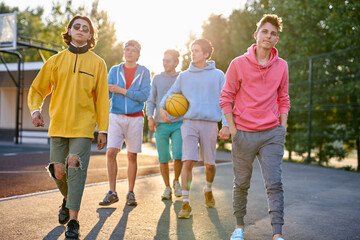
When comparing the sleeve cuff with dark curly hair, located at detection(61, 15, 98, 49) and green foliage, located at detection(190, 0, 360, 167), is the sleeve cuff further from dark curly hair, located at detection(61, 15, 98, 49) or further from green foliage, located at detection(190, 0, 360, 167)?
green foliage, located at detection(190, 0, 360, 167)

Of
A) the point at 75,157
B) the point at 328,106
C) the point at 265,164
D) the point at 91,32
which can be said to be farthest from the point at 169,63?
the point at 328,106

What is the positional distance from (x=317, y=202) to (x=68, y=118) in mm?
3881

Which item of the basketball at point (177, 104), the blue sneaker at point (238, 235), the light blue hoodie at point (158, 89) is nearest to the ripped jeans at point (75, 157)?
the blue sneaker at point (238, 235)

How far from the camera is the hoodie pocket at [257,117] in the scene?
353cm

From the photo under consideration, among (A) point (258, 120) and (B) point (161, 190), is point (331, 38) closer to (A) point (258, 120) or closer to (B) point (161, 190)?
(B) point (161, 190)

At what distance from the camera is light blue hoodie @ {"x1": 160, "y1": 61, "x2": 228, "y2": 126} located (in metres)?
4.99

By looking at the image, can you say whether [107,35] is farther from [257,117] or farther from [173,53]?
[257,117]

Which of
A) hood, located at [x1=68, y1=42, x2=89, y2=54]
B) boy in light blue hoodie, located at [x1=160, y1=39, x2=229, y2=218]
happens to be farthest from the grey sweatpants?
hood, located at [x1=68, y1=42, x2=89, y2=54]

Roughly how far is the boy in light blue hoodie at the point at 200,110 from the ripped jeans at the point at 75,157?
5.01 ft

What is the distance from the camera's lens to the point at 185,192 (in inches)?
189

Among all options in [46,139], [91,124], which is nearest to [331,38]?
[91,124]

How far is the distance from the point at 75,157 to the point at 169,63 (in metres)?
2.83

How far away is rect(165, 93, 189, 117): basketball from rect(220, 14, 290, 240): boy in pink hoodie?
1413 millimetres

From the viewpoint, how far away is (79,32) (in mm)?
3871
